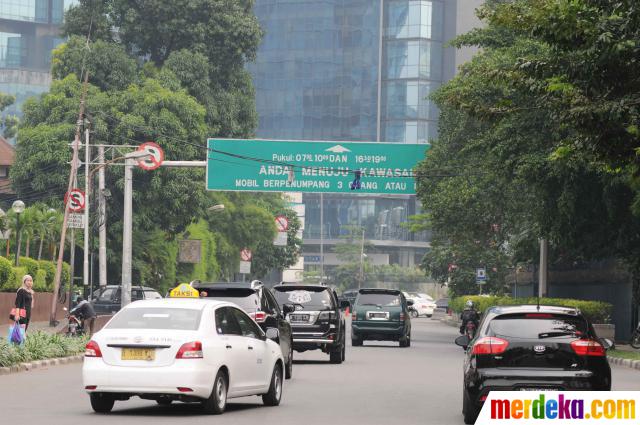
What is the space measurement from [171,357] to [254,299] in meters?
7.62

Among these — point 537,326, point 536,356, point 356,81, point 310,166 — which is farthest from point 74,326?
point 356,81

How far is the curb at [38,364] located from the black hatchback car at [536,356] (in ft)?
39.5

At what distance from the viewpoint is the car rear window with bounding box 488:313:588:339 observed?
15.7 metres

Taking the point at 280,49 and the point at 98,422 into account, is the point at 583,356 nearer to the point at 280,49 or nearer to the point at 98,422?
the point at 98,422

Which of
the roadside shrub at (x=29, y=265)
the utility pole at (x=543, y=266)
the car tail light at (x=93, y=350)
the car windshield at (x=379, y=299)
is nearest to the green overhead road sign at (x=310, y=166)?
the utility pole at (x=543, y=266)

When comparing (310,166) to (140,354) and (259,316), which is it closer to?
(259,316)

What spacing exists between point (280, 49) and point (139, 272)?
372 feet

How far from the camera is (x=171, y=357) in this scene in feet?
53.9

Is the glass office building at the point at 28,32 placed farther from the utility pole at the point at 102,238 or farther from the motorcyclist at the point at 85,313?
the motorcyclist at the point at 85,313

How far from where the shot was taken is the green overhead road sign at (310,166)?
50625 mm

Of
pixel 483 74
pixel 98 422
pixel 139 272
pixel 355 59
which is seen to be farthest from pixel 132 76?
pixel 355 59

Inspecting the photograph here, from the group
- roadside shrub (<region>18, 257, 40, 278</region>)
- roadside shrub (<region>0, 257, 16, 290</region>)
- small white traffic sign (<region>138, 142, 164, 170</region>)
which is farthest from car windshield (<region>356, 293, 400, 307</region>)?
roadside shrub (<region>18, 257, 40, 278</region>)

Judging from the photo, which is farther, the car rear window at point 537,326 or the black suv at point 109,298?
the black suv at point 109,298

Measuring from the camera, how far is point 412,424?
1628 cm
